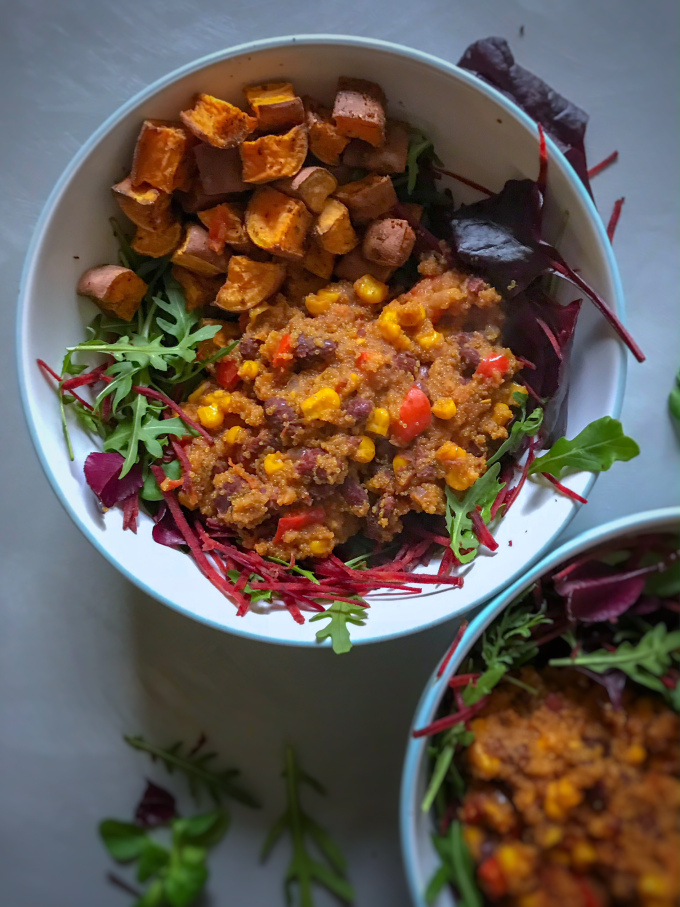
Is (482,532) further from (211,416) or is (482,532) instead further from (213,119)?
(213,119)

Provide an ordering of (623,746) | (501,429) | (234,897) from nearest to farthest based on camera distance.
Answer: (623,746) → (501,429) → (234,897)

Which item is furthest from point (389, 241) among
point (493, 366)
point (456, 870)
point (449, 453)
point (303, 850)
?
point (303, 850)

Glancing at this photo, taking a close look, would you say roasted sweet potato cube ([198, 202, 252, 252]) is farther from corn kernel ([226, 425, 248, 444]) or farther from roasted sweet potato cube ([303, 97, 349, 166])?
corn kernel ([226, 425, 248, 444])

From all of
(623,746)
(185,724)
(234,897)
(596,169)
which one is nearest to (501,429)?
(623,746)

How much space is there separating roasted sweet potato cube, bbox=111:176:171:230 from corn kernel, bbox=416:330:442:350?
1.76 ft

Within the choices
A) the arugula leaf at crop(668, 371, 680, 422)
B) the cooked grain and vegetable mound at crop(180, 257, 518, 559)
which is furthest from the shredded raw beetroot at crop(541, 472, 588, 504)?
the arugula leaf at crop(668, 371, 680, 422)

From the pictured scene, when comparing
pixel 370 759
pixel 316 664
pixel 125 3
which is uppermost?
pixel 125 3

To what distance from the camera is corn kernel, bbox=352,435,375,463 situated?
1250 millimetres

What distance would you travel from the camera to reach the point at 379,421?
124 cm

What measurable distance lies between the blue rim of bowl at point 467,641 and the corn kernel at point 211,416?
604 mm

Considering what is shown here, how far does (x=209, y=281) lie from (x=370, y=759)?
43.9 inches

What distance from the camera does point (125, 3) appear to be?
58.1 inches

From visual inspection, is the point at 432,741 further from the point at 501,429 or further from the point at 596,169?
the point at 596,169

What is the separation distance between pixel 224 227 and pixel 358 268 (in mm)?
271
